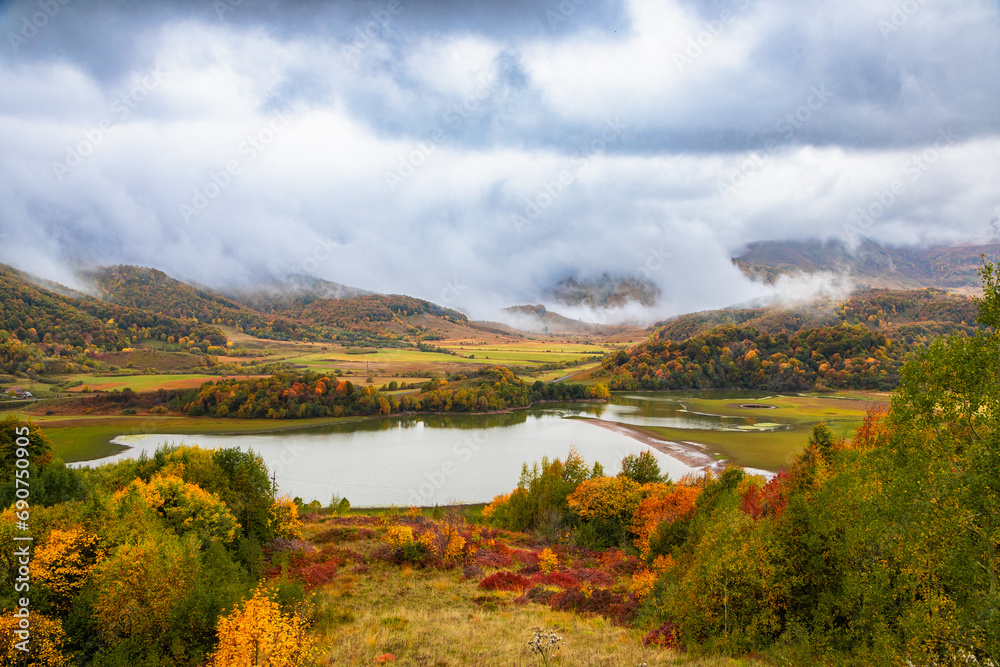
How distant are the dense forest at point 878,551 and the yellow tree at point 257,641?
1104cm

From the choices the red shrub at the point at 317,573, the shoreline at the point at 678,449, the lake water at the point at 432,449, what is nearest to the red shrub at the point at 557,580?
Answer: the red shrub at the point at 317,573

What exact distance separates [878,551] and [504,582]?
15466mm

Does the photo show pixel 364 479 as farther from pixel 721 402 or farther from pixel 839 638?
pixel 721 402

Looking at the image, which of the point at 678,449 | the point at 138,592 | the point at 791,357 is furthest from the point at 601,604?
the point at 791,357

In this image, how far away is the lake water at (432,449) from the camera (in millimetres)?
45469

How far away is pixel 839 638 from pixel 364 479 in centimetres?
4140

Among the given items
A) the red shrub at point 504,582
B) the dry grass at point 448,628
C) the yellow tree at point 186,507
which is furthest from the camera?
the red shrub at point 504,582

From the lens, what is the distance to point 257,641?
11.6m

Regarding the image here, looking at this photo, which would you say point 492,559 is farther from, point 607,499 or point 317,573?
point 607,499

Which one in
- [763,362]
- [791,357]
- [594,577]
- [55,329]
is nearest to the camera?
[594,577]

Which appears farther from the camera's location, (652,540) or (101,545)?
(652,540)

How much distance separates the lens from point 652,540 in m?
25.2

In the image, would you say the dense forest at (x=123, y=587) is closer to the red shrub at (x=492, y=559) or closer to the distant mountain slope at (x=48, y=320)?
the red shrub at (x=492, y=559)

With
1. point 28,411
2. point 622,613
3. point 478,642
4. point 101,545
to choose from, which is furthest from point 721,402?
point 28,411
